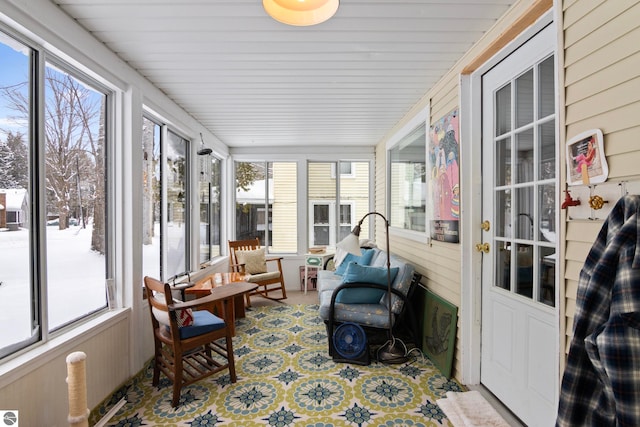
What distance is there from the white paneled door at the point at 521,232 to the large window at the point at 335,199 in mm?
3377

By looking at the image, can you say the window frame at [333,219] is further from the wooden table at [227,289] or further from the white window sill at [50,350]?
the white window sill at [50,350]

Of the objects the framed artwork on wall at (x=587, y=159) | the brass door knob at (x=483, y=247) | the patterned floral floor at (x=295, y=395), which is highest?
the framed artwork on wall at (x=587, y=159)

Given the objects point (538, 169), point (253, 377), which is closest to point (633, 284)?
point (538, 169)

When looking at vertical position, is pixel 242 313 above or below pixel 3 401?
below

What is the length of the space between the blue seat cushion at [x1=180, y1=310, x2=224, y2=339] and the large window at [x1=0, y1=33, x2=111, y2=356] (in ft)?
2.22

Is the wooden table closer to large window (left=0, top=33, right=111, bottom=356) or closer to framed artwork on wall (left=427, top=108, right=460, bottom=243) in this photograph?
large window (left=0, top=33, right=111, bottom=356)

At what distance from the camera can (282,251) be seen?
560 centimetres

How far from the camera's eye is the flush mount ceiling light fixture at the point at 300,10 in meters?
1.54

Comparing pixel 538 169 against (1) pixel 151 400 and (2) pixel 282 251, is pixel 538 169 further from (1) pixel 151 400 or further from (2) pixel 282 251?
(2) pixel 282 251

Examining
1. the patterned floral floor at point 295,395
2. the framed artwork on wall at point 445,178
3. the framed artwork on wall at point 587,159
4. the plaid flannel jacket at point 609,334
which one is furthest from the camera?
the framed artwork on wall at point 445,178

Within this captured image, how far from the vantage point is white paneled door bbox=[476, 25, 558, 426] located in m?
1.71

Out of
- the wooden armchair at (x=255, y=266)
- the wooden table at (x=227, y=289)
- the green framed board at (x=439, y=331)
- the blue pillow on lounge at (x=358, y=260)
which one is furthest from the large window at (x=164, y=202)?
the green framed board at (x=439, y=331)

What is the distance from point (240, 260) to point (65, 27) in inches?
132

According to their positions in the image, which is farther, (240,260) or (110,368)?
(240,260)
